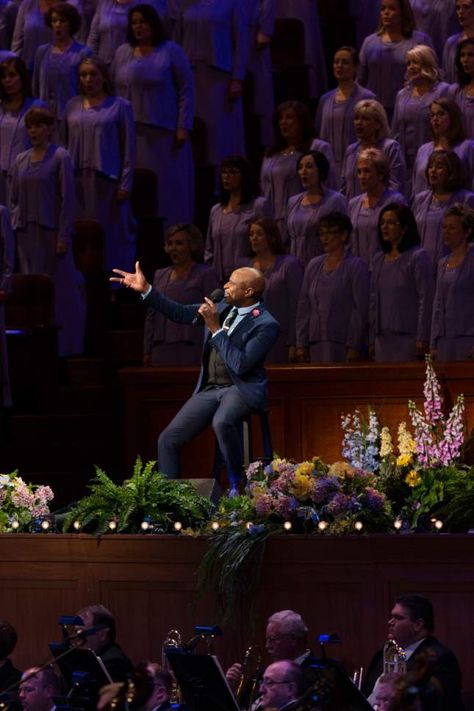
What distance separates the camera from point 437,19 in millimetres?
13188

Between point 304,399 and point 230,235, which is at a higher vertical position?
point 230,235

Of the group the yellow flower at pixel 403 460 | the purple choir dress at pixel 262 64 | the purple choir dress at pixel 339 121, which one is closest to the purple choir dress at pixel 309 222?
the purple choir dress at pixel 339 121

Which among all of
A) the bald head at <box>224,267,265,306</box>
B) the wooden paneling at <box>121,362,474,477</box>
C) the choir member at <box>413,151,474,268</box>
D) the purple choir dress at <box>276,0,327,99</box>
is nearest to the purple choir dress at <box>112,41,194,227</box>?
the purple choir dress at <box>276,0,327,99</box>

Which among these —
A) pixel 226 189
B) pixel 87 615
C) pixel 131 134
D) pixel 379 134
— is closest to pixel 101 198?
pixel 131 134

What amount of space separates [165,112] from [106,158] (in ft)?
2.48

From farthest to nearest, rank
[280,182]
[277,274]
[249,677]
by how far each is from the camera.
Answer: [280,182] → [277,274] → [249,677]

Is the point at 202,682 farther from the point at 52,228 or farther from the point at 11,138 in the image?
the point at 11,138

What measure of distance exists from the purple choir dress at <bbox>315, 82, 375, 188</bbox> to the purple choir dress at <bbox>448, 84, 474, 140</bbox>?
71cm

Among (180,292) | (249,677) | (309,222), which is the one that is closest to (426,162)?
(309,222)

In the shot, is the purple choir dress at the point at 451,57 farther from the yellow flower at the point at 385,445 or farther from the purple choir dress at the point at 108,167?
the yellow flower at the point at 385,445

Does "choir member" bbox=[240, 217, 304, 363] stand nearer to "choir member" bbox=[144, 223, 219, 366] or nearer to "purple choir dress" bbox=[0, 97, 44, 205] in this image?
"choir member" bbox=[144, 223, 219, 366]

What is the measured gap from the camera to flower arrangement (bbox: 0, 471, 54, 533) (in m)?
7.88

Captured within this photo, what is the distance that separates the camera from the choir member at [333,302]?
10648 millimetres

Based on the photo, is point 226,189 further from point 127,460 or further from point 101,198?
point 127,460
